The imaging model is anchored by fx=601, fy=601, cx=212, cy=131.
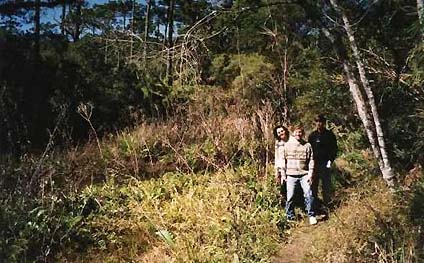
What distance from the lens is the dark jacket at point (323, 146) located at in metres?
8.63

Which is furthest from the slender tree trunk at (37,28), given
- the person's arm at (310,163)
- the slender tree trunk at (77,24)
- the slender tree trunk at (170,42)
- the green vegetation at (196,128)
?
the person's arm at (310,163)

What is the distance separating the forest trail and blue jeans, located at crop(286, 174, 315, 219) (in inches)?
7.5

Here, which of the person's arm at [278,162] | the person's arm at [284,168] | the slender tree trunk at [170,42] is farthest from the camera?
the person's arm at [278,162]

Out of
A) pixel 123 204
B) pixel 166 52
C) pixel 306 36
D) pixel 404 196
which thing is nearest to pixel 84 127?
pixel 123 204

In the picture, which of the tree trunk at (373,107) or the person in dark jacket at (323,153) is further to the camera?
the person in dark jacket at (323,153)

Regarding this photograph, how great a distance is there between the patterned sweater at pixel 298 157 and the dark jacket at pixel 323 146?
49cm

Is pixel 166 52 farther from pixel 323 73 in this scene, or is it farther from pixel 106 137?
pixel 106 137

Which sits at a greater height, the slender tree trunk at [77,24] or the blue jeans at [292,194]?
the slender tree trunk at [77,24]

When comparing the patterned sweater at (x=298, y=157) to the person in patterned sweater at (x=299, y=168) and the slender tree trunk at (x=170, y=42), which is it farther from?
the slender tree trunk at (x=170, y=42)

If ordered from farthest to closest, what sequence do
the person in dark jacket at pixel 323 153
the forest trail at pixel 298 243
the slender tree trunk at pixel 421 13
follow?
the person in dark jacket at pixel 323 153
the forest trail at pixel 298 243
the slender tree trunk at pixel 421 13

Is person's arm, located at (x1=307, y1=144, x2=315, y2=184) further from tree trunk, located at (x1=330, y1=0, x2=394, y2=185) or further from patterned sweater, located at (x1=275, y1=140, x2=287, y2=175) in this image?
tree trunk, located at (x1=330, y1=0, x2=394, y2=185)

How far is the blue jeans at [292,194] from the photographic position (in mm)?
8109

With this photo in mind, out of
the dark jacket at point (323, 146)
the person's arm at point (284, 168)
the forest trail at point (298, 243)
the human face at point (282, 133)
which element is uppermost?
the human face at point (282, 133)

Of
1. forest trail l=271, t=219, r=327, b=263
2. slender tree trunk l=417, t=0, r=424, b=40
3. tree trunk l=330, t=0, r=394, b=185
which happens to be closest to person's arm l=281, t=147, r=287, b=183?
forest trail l=271, t=219, r=327, b=263
